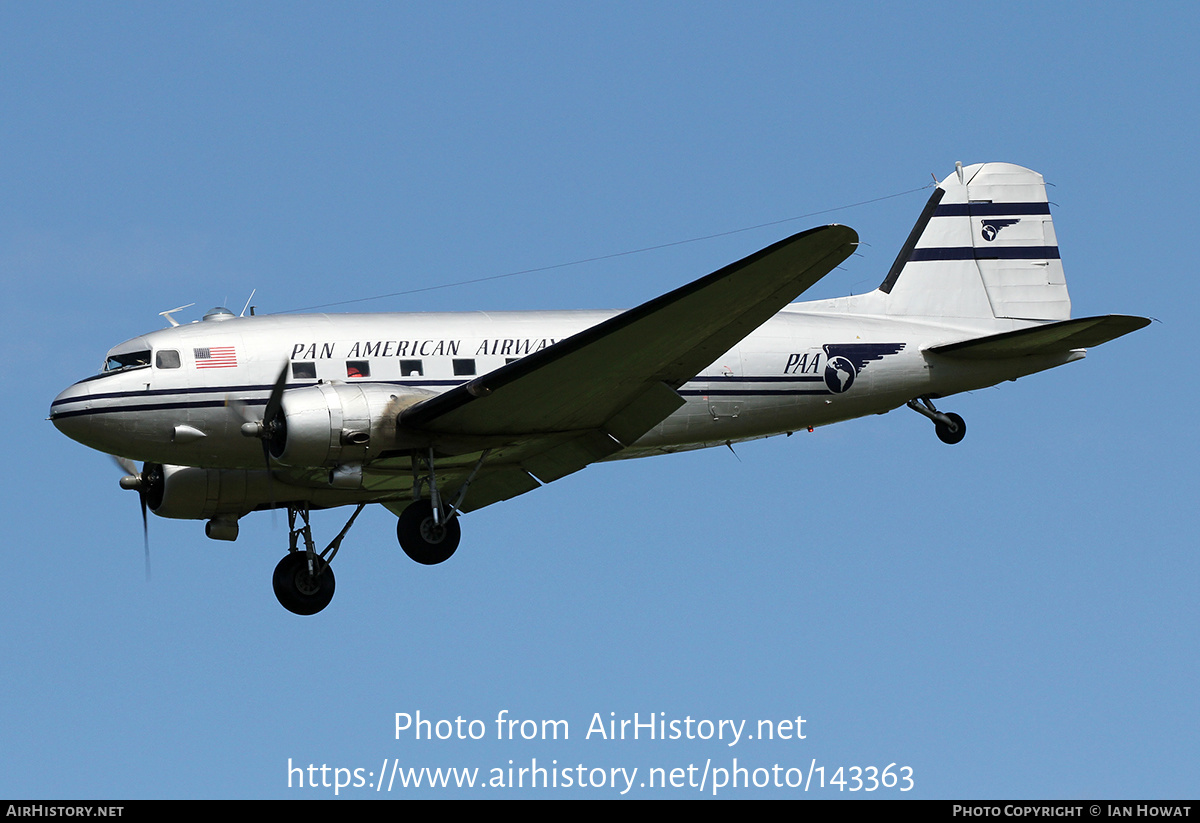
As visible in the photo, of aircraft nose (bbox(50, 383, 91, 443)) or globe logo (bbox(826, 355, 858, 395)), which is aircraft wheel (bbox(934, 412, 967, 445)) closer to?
globe logo (bbox(826, 355, 858, 395))

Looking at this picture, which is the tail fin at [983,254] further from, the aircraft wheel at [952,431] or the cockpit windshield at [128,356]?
the cockpit windshield at [128,356]

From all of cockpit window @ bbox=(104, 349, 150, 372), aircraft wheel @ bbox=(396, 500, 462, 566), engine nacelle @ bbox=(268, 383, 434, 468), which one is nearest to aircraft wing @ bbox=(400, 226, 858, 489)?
engine nacelle @ bbox=(268, 383, 434, 468)

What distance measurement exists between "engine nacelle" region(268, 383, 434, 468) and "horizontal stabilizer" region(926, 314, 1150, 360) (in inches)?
317

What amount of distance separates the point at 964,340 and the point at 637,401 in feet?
Answer: 17.5

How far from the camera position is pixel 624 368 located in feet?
62.3

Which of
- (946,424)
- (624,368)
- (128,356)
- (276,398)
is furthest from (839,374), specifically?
(128,356)

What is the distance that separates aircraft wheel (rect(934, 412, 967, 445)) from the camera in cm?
2259

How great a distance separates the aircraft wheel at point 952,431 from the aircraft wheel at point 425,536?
24.2 feet

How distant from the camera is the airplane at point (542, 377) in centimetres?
1853

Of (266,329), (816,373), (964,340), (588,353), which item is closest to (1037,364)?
(964,340)

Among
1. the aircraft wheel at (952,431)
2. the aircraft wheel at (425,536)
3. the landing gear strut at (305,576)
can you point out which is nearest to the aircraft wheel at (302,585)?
the landing gear strut at (305,576)

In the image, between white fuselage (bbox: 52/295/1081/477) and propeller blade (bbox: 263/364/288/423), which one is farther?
white fuselage (bbox: 52/295/1081/477)

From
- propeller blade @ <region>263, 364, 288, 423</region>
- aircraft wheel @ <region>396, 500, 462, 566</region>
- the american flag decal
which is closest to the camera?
propeller blade @ <region>263, 364, 288, 423</region>
